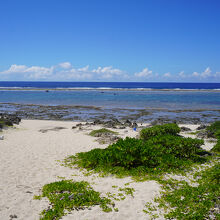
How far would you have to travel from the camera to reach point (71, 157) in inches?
378

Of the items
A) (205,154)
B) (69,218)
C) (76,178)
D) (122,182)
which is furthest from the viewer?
(205,154)

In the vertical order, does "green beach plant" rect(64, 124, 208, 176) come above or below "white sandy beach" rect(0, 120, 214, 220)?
above

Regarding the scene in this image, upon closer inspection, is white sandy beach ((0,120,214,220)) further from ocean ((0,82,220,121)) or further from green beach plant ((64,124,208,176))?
ocean ((0,82,220,121))

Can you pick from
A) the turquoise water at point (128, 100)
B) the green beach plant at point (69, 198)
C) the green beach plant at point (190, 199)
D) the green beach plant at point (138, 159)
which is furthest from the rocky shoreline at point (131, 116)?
the green beach plant at point (69, 198)

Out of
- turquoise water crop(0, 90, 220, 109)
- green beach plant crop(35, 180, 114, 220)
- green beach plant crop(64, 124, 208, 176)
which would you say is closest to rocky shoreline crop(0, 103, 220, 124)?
turquoise water crop(0, 90, 220, 109)

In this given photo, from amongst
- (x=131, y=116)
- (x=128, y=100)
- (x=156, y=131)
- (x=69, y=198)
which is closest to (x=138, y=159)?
(x=69, y=198)

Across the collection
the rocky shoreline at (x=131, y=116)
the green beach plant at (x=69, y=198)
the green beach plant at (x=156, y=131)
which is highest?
the green beach plant at (x=156, y=131)

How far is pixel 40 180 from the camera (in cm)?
704

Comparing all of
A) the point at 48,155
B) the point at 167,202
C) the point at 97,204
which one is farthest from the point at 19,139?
the point at 167,202

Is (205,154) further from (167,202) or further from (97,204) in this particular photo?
(97,204)

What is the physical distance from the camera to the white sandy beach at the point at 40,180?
16.6ft

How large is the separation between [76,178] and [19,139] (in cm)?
775

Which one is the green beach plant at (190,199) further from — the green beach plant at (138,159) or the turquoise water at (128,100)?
the turquoise water at (128,100)

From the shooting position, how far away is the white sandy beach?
16.6 feet
